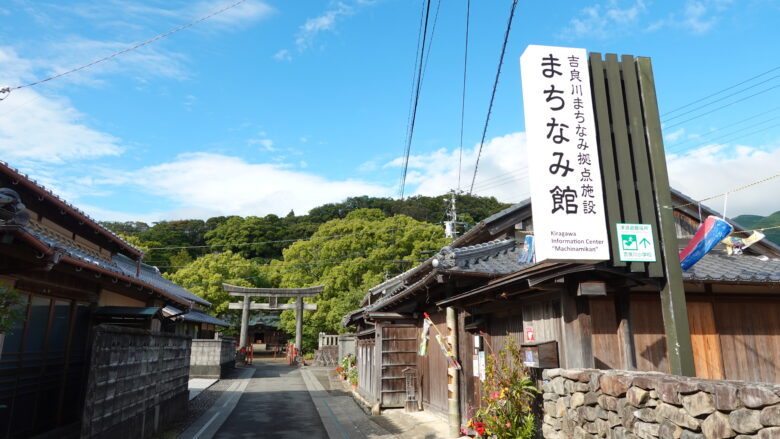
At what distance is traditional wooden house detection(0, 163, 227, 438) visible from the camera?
720 cm

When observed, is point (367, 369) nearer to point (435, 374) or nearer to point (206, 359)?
point (435, 374)

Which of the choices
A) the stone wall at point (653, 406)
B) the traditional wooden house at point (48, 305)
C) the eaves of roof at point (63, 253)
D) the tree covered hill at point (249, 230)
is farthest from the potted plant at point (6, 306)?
the tree covered hill at point (249, 230)

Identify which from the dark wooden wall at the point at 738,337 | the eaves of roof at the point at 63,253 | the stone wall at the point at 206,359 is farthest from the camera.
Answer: the stone wall at the point at 206,359

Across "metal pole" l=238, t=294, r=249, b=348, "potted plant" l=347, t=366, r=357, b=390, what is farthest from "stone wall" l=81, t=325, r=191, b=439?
"metal pole" l=238, t=294, r=249, b=348

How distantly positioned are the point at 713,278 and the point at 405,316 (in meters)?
8.93

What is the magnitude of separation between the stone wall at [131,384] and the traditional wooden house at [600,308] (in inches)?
247

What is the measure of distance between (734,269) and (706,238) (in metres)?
3.93

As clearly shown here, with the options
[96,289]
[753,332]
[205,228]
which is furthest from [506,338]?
[205,228]

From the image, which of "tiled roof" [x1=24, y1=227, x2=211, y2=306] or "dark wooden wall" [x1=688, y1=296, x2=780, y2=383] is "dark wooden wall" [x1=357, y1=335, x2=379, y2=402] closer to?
"tiled roof" [x1=24, y1=227, x2=211, y2=306]

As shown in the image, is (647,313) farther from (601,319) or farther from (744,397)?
(744,397)

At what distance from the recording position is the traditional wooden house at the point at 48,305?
23.6 feet

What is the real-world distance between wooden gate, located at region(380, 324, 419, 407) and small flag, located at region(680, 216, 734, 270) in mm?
9536

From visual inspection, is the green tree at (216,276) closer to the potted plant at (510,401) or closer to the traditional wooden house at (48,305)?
the traditional wooden house at (48,305)

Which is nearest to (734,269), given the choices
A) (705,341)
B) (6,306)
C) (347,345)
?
(705,341)
